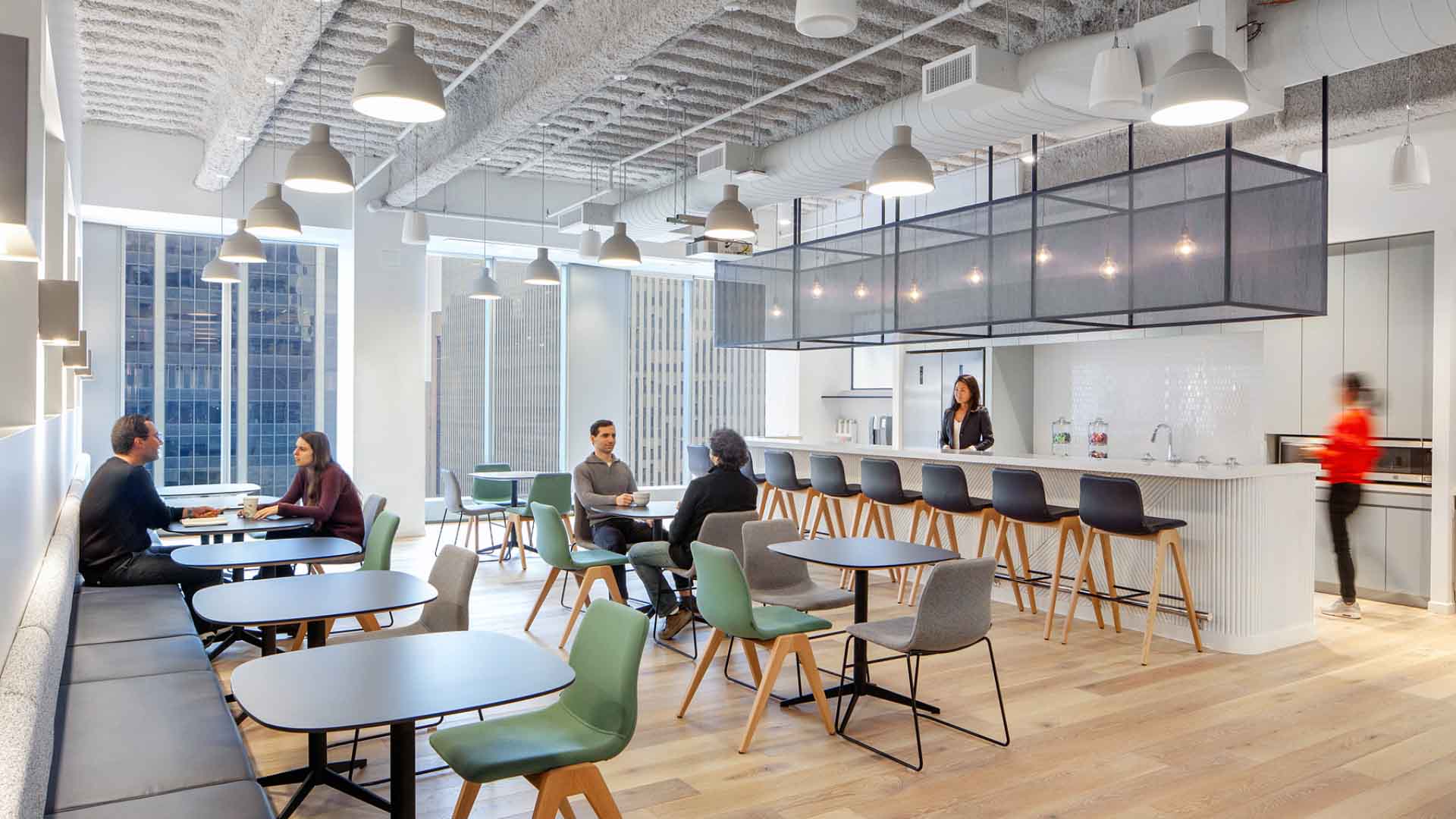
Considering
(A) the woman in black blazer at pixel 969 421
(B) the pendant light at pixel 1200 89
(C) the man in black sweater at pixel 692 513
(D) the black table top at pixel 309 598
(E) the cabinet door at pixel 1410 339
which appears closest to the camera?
(D) the black table top at pixel 309 598

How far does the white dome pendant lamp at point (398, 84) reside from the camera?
3.43 meters

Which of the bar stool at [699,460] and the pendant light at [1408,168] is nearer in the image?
the pendant light at [1408,168]

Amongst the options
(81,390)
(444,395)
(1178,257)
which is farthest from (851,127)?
(81,390)

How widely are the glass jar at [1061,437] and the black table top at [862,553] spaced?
183 inches

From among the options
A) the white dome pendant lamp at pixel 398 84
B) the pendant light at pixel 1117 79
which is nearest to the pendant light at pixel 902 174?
the pendant light at pixel 1117 79

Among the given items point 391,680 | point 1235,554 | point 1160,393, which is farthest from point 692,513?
point 1160,393

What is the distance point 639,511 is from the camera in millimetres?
5980

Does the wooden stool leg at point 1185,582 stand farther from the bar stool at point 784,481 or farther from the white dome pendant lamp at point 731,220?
the white dome pendant lamp at point 731,220

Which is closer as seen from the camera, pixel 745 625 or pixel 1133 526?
pixel 745 625

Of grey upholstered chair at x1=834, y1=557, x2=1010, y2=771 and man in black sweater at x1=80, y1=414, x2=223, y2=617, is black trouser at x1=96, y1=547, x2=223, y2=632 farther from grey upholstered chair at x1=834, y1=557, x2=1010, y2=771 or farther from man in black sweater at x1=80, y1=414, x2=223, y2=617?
grey upholstered chair at x1=834, y1=557, x2=1010, y2=771

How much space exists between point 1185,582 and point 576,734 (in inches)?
158

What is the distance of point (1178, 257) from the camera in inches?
216

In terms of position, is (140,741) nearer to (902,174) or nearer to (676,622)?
(676,622)

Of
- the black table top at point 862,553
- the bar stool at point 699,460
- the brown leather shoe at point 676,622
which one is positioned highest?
the bar stool at point 699,460
